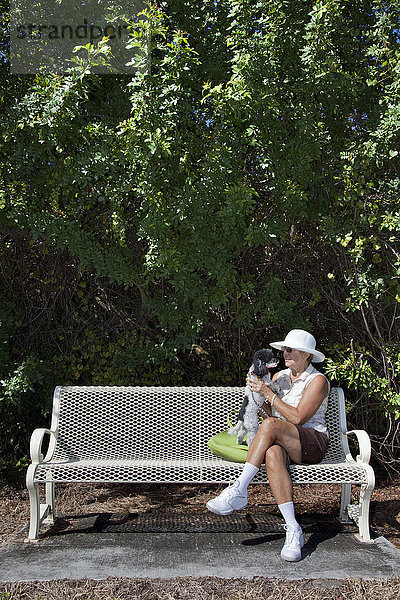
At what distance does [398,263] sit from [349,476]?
1.53m

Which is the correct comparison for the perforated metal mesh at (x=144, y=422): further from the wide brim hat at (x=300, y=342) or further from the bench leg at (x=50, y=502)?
Result: the wide brim hat at (x=300, y=342)

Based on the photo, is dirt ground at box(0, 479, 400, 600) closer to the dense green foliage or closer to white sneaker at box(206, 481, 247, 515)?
white sneaker at box(206, 481, 247, 515)

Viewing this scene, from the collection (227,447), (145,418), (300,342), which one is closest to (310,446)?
(227,447)

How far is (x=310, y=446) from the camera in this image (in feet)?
11.3

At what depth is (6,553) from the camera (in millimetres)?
3168

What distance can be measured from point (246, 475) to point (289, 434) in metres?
0.35

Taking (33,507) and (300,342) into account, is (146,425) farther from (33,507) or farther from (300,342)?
(300,342)

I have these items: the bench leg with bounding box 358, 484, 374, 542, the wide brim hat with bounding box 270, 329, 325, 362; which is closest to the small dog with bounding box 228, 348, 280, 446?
the wide brim hat with bounding box 270, 329, 325, 362

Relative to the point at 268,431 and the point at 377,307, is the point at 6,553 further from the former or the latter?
the point at 377,307


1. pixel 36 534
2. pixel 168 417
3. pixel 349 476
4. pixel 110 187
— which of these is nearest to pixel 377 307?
pixel 349 476

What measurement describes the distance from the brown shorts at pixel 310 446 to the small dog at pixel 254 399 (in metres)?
0.29

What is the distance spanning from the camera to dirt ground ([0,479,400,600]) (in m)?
2.73

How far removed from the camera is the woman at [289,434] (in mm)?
3230

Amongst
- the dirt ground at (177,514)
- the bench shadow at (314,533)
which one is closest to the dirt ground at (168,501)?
the dirt ground at (177,514)
